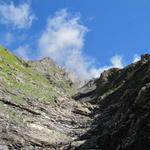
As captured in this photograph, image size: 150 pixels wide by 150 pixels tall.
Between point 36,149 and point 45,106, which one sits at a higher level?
point 45,106

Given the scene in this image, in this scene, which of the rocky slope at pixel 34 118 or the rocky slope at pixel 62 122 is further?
the rocky slope at pixel 34 118

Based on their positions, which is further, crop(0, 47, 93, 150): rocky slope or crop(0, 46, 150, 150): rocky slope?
crop(0, 47, 93, 150): rocky slope

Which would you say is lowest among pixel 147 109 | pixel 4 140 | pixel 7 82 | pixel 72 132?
pixel 147 109

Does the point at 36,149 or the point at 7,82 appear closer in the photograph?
the point at 36,149

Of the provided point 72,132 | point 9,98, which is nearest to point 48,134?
point 72,132

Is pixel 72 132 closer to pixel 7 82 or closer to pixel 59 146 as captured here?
pixel 59 146

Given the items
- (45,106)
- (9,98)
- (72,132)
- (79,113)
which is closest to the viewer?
(72,132)

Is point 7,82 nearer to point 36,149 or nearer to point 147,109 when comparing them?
point 36,149

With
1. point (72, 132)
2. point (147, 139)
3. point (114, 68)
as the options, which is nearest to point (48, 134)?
point (72, 132)

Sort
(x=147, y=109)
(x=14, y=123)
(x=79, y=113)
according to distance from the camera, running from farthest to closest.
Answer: (x=79, y=113), (x=14, y=123), (x=147, y=109)

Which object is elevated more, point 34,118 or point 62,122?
point 62,122

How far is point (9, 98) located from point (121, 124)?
22190 millimetres

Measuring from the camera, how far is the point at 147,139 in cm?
3534

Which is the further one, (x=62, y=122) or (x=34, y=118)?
(x=62, y=122)
